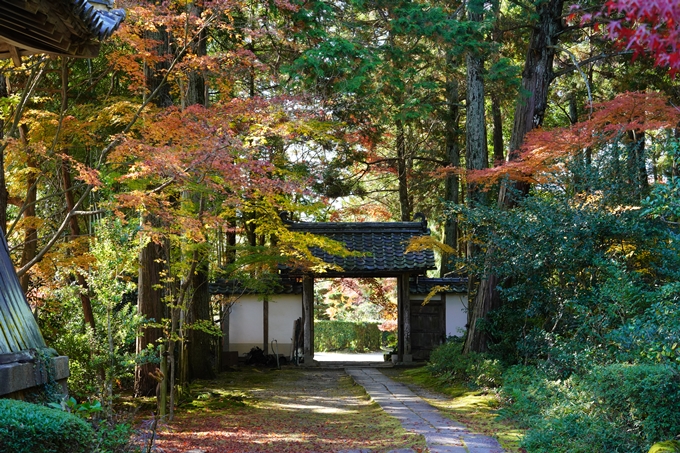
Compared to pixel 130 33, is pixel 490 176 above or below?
below

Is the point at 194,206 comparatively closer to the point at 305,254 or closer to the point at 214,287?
the point at 305,254

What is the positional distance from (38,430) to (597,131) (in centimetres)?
884

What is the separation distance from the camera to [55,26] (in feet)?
16.3

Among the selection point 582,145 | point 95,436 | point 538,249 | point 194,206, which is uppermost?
point 582,145

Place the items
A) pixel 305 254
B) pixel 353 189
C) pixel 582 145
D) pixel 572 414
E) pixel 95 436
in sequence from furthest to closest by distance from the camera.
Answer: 1. pixel 353 189
2. pixel 305 254
3. pixel 582 145
4. pixel 572 414
5. pixel 95 436

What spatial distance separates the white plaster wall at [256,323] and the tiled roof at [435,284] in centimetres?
336

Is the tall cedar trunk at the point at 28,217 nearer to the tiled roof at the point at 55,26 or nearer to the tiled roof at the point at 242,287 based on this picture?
the tiled roof at the point at 242,287

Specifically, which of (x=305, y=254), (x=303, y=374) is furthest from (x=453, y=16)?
(x=303, y=374)

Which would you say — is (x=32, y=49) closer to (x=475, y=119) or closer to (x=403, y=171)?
(x=475, y=119)

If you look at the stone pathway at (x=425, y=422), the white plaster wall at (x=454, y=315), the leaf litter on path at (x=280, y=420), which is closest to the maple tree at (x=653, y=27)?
the stone pathway at (x=425, y=422)

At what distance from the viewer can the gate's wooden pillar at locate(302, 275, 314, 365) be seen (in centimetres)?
1811

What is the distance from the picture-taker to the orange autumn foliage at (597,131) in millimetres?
9672

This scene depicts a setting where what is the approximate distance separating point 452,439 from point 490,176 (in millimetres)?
5158

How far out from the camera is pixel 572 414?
643cm
